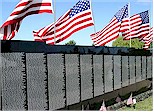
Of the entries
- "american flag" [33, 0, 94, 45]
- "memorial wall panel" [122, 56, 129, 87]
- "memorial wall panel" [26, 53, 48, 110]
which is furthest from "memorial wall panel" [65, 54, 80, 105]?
"memorial wall panel" [122, 56, 129, 87]

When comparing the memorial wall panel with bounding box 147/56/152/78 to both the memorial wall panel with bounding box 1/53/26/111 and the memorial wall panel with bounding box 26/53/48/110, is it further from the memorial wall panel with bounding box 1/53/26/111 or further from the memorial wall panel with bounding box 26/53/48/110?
the memorial wall panel with bounding box 1/53/26/111

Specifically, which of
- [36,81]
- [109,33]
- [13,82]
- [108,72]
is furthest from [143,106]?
[13,82]

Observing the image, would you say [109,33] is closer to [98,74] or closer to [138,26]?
[98,74]

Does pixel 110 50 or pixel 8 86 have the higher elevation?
pixel 110 50

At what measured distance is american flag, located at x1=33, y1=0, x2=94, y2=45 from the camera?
27.5 ft

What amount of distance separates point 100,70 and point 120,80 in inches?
62.0

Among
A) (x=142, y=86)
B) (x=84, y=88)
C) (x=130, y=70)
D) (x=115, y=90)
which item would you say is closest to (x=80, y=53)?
(x=84, y=88)

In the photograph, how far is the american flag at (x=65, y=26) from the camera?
838cm

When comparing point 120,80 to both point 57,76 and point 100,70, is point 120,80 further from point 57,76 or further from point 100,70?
point 57,76

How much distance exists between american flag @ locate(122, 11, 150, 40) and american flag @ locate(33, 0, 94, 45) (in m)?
4.29

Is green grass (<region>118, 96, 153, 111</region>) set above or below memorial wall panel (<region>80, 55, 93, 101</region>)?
below

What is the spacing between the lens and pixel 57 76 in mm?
7605

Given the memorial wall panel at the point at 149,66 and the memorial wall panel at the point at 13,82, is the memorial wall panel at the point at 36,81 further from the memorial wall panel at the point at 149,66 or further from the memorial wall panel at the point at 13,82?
the memorial wall panel at the point at 149,66

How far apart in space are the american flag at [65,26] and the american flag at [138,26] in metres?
4.29
